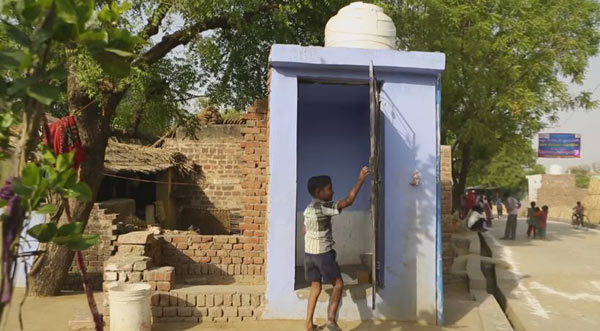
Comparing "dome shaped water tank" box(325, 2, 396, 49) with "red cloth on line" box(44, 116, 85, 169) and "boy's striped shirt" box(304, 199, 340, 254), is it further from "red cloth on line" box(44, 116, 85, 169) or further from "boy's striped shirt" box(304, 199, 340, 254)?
"red cloth on line" box(44, 116, 85, 169)

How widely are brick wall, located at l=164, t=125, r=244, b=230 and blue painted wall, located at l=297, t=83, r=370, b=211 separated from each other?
685 cm

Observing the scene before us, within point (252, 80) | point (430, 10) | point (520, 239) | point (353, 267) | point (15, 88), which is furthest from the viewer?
point (520, 239)

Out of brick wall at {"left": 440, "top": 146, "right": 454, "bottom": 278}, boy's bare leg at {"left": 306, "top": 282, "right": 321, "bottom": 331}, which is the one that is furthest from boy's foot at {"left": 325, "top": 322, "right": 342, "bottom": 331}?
brick wall at {"left": 440, "top": 146, "right": 454, "bottom": 278}

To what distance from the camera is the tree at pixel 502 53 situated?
41.2ft

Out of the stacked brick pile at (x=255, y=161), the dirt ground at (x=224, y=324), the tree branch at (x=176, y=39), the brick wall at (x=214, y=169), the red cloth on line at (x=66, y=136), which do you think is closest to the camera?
the dirt ground at (x=224, y=324)

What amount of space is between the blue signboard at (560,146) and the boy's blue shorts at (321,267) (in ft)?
91.3

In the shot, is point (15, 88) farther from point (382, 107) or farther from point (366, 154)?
point (366, 154)

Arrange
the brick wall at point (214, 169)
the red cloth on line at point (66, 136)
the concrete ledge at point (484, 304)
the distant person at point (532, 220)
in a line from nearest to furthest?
the concrete ledge at point (484, 304), the red cloth on line at point (66, 136), the brick wall at point (214, 169), the distant person at point (532, 220)

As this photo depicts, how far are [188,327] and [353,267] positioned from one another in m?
3.21

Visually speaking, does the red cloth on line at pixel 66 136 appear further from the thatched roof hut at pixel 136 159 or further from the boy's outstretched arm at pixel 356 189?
the thatched roof hut at pixel 136 159

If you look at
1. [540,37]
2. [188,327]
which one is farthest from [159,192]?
[540,37]

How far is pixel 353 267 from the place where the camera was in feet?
26.5

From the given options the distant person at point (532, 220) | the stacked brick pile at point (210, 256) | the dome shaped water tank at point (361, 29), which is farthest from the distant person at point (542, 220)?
the dome shaped water tank at point (361, 29)

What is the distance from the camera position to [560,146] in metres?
30.1
